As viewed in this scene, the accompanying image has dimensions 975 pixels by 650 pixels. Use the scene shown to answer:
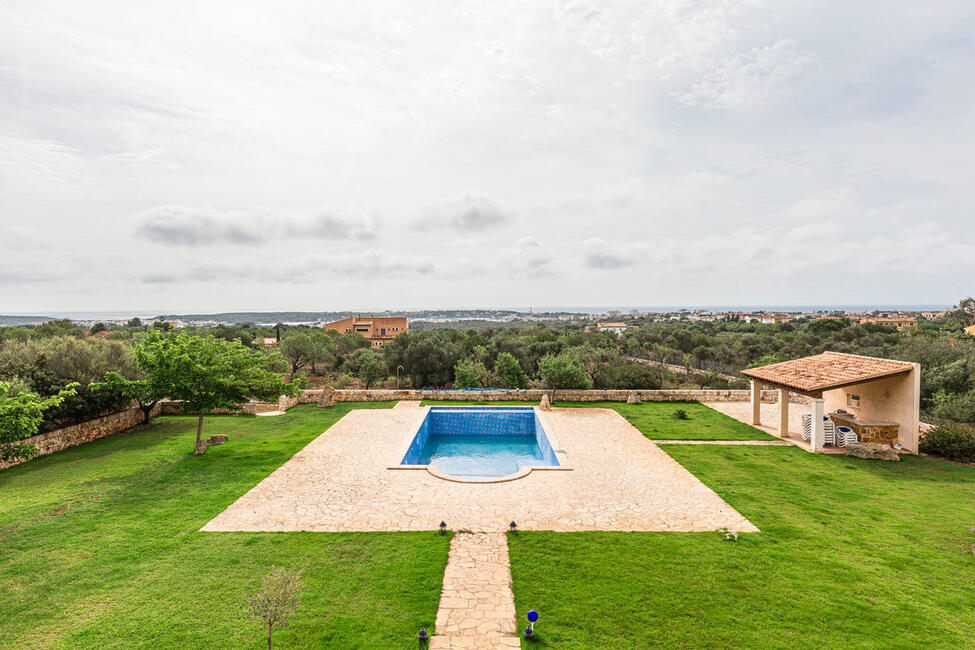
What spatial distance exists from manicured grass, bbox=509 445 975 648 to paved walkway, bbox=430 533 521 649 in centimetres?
22

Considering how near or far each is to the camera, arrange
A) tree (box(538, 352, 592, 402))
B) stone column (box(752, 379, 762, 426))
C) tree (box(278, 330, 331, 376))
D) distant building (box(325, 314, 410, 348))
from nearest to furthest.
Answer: stone column (box(752, 379, 762, 426)) < tree (box(538, 352, 592, 402)) < tree (box(278, 330, 331, 376)) < distant building (box(325, 314, 410, 348))

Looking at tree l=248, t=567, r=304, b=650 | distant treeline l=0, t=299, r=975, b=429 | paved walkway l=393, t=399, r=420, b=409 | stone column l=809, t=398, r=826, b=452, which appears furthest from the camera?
paved walkway l=393, t=399, r=420, b=409

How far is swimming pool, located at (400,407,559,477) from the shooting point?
45.3ft

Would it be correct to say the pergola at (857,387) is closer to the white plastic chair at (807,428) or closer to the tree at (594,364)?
the white plastic chair at (807,428)

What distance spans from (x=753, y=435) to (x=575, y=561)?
11.3m

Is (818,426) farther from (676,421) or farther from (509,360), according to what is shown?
(509,360)

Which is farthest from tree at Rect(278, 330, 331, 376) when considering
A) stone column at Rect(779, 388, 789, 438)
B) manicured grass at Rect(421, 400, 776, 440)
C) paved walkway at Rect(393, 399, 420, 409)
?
stone column at Rect(779, 388, 789, 438)

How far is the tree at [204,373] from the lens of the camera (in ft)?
40.1

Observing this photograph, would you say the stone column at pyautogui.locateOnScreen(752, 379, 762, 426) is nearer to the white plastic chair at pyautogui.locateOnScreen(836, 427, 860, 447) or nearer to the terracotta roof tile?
the terracotta roof tile

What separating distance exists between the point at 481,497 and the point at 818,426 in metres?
11.1

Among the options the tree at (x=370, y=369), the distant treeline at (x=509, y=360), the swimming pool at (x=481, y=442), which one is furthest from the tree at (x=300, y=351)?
the swimming pool at (x=481, y=442)

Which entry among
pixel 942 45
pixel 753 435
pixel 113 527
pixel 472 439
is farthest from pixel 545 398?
pixel 942 45

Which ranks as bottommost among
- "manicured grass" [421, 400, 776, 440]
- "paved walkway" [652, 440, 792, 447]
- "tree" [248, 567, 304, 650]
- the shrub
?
"paved walkway" [652, 440, 792, 447]

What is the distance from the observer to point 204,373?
12.2 meters
